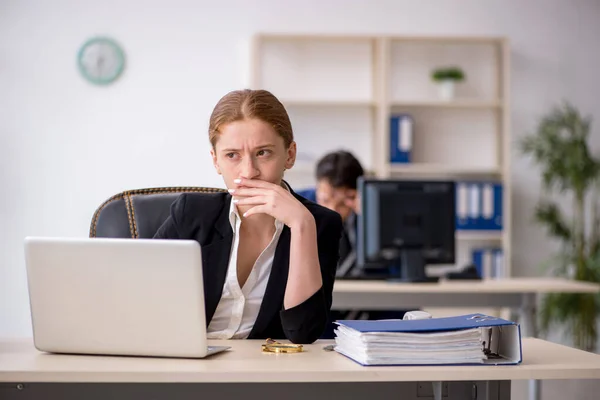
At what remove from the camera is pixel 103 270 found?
130cm

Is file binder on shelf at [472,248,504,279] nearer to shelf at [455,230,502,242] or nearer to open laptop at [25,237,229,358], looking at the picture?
shelf at [455,230,502,242]

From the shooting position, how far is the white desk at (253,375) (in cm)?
122

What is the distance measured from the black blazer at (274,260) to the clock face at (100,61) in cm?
360

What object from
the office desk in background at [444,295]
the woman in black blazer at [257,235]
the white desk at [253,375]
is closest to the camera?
the white desk at [253,375]

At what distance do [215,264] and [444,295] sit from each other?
6.32 feet

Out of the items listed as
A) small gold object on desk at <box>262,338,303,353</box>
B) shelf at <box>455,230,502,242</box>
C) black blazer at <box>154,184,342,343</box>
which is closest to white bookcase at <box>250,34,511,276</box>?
shelf at <box>455,230,502,242</box>

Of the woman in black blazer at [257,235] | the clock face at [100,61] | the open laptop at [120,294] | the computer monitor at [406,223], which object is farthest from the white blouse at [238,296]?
the clock face at [100,61]

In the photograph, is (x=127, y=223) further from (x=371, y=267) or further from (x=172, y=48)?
(x=172, y=48)

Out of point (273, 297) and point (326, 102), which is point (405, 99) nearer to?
point (326, 102)

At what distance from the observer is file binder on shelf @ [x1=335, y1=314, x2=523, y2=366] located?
4.30 feet

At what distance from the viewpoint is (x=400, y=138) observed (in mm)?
4980

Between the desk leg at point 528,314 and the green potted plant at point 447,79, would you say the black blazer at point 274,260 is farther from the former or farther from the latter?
the green potted plant at point 447,79

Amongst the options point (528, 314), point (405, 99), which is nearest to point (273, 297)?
point (528, 314)

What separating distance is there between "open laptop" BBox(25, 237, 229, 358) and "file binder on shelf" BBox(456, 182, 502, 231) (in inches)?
149
